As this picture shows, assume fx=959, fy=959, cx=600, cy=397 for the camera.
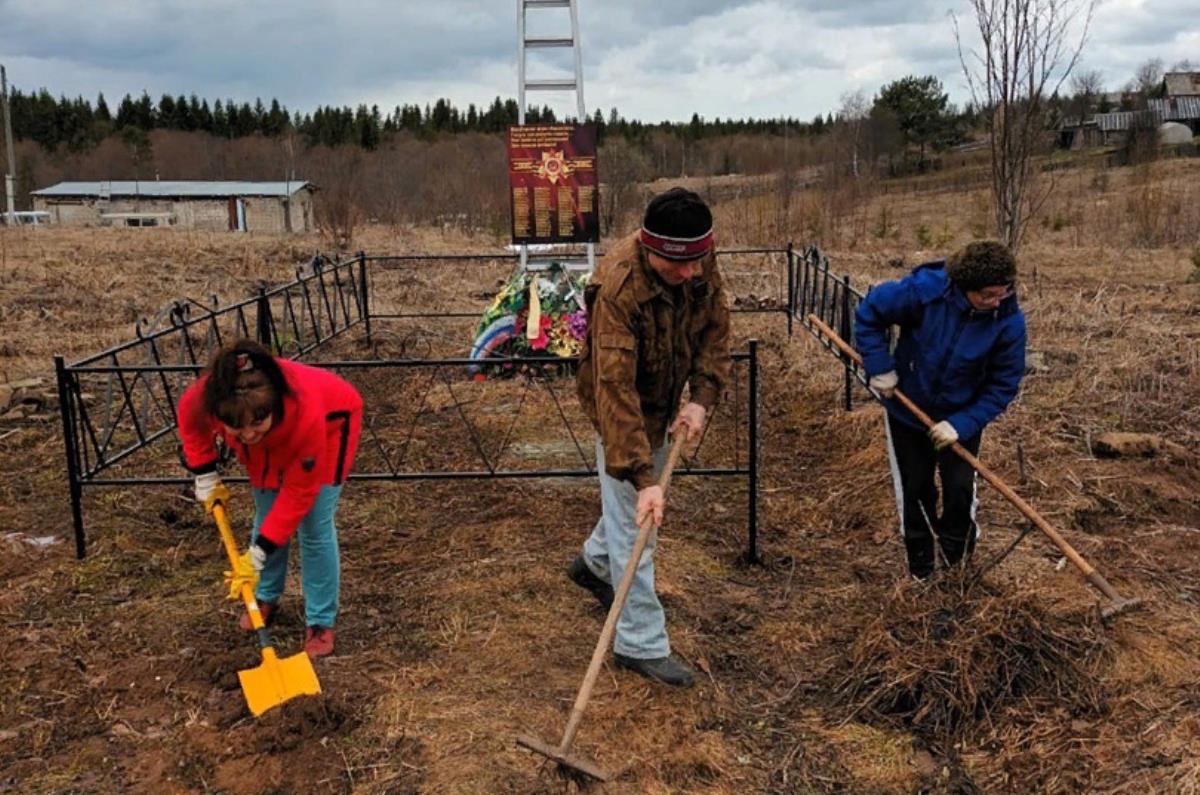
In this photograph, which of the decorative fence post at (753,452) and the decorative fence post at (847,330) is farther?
the decorative fence post at (847,330)

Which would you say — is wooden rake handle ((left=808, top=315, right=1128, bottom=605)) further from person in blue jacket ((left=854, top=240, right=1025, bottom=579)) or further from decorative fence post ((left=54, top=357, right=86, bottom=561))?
decorative fence post ((left=54, top=357, right=86, bottom=561))

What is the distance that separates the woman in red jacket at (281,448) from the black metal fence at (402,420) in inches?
38.7

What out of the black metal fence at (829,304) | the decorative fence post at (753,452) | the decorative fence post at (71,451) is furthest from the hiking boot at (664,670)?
the black metal fence at (829,304)

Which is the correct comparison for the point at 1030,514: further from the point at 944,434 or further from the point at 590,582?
the point at 590,582

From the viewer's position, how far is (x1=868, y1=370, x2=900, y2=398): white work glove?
11.7 feet

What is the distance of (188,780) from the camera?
2795 mm

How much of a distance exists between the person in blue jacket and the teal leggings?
2.06 metres

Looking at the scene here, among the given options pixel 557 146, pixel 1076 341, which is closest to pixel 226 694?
pixel 557 146

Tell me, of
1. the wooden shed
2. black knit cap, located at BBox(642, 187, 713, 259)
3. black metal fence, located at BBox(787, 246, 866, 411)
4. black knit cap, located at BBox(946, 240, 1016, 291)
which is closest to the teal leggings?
black knit cap, located at BBox(642, 187, 713, 259)

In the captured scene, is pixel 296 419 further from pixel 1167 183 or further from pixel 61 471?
pixel 1167 183

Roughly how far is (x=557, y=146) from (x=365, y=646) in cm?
608

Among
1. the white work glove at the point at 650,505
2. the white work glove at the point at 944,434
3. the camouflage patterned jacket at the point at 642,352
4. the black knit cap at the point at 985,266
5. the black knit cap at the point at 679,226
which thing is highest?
the black knit cap at the point at 679,226

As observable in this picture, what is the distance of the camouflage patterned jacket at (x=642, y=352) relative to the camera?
285 centimetres

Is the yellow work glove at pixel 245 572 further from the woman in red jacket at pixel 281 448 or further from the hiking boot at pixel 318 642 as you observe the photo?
the hiking boot at pixel 318 642
